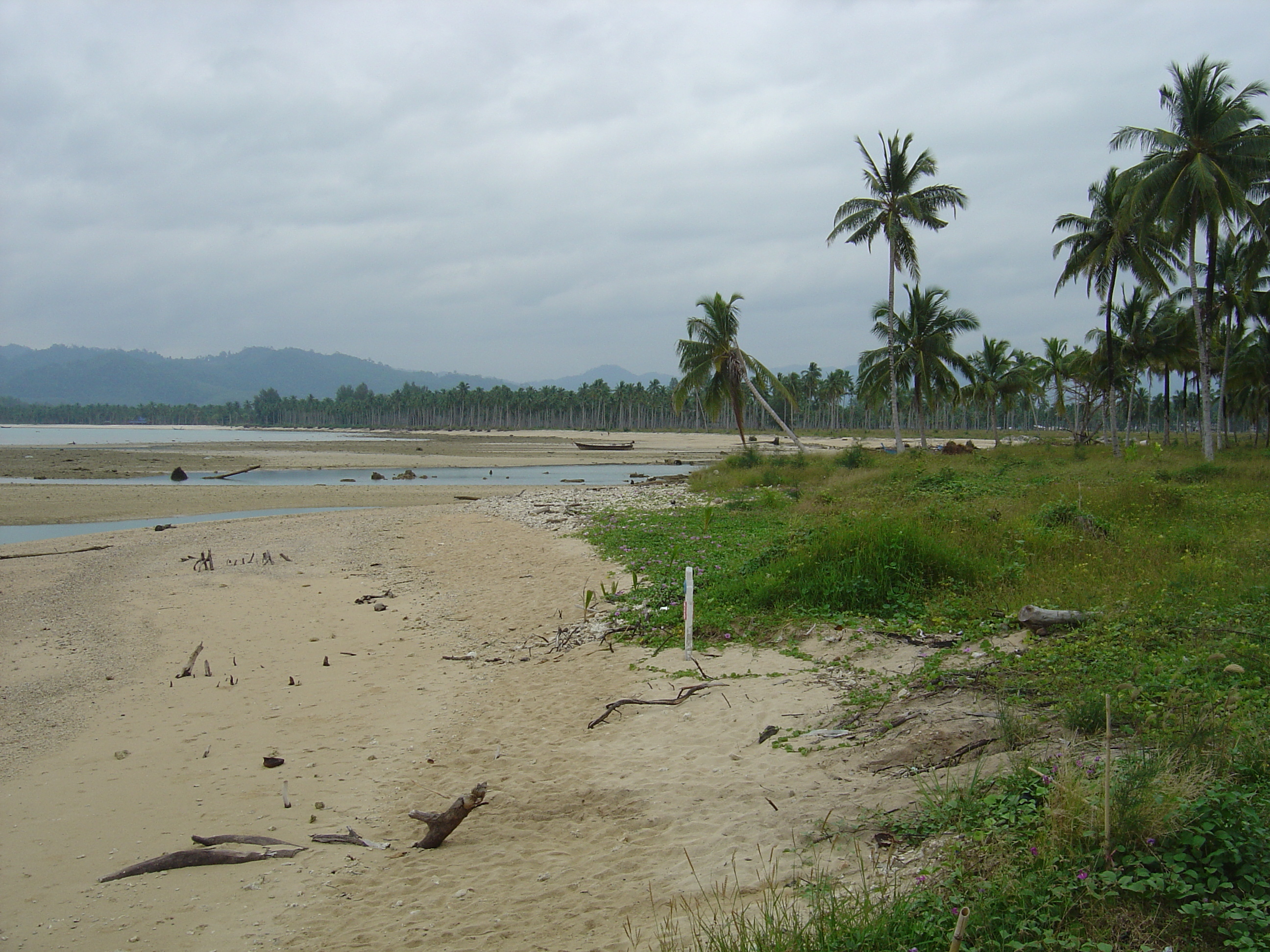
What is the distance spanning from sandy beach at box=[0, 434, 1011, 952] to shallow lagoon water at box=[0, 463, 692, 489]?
866 inches

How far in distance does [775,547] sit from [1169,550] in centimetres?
489

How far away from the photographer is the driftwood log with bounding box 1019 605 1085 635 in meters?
7.00

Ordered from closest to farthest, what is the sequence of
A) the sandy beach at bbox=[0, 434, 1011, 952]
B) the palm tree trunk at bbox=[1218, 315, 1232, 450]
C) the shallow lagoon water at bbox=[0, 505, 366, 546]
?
the sandy beach at bbox=[0, 434, 1011, 952], the shallow lagoon water at bbox=[0, 505, 366, 546], the palm tree trunk at bbox=[1218, 315, 1232, 450]

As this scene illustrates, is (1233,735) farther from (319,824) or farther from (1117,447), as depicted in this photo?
(1117,447)

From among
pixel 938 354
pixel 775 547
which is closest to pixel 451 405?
pixel 938 354

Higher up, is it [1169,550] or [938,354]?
[938,354]

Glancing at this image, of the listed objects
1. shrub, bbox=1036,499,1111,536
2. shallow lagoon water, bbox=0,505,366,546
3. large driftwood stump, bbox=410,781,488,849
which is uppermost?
shrub, bbox=1036,499,1111,536

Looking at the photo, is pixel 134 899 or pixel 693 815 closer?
pixel 134 899

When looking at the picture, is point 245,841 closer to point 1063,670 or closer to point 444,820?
point 444,820

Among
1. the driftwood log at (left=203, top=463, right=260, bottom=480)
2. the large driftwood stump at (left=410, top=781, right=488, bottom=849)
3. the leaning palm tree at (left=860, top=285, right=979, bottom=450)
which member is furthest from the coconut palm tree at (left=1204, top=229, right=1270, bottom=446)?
the driftwood log at (left=203, top=463, right=260, bottom=480)

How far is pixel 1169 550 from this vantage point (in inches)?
377

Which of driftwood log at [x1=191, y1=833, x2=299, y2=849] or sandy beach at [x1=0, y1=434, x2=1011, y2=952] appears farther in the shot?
driftwood log at [x1=191, y1=833, x2=299, y2=849]

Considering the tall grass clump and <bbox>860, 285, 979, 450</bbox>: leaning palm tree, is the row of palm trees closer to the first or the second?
<bbox>860, 285, 979, 450</bbox>: leaning palm tree

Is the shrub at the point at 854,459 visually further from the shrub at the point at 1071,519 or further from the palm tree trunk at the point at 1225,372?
the palm tree trunk at the point at 1225,372
